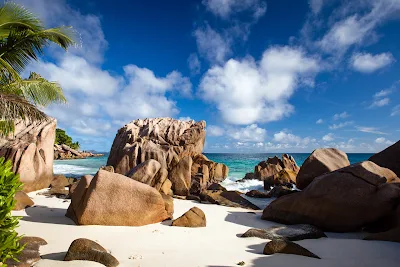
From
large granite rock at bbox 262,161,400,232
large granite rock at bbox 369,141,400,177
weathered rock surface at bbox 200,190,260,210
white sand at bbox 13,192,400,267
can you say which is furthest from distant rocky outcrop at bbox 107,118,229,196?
large granite rock at bbox 369,141,400,177

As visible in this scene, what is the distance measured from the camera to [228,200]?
14086mm

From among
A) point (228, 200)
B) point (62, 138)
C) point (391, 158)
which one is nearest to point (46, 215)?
point (228, 200)

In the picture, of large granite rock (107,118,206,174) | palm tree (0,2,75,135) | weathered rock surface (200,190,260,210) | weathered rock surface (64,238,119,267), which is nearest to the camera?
weathered rock surface (64,238,119,267)

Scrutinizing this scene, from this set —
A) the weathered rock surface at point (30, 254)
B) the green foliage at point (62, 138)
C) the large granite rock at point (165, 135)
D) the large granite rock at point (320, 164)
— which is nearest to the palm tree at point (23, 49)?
the weathered rock surface at point (30, 254)

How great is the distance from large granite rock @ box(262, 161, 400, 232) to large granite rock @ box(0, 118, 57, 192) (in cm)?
1137

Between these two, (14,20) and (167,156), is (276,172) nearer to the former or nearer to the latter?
(167,156)

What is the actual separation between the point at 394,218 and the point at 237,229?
15.2 ft

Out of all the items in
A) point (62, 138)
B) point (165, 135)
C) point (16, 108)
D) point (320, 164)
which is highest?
point (62, 138)

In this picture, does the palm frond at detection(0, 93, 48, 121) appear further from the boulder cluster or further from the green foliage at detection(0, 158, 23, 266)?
the boulder cluster

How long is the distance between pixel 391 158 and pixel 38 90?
16320 millimetres

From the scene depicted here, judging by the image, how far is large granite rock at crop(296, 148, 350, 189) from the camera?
12828mm

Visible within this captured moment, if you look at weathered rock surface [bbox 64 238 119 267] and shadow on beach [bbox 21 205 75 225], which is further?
shadow on beach [bbox 21 205 75 225]

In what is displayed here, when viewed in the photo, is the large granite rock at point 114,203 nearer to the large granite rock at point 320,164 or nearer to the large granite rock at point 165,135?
the large granite rock at point 320,164

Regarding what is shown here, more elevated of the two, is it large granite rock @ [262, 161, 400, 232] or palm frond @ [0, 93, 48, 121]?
palm frond @ [0, 93, 48, 121]
